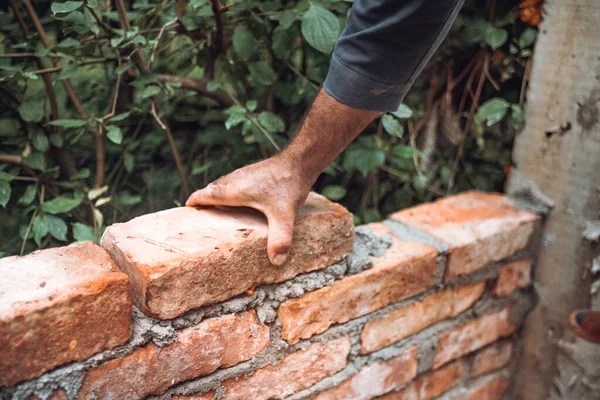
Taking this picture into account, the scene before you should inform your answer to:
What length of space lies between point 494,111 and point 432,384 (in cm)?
80

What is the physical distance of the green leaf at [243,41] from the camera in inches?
53.9

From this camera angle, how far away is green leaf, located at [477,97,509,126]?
1480mm

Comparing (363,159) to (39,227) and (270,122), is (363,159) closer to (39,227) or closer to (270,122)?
(270,122)

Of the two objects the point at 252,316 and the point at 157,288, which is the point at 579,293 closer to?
the point at 252,316

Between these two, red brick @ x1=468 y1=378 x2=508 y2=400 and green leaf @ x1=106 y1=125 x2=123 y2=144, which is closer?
green leaf @ x1=106 y1=125 x2=123 y2=144

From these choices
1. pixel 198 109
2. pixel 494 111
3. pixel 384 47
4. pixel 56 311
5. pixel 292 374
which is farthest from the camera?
pixel 198 109

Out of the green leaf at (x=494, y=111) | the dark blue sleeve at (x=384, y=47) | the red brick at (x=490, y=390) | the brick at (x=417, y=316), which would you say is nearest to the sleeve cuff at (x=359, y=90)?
the dark blue sleeve at (x=384, y=47)

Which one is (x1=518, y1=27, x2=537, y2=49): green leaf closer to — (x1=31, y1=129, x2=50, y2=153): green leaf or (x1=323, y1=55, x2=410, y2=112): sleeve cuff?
(x1=323, y1=55, x2=410, y2=112): sleeve cuff

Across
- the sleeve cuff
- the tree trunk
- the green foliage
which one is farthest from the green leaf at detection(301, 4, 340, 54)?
the tree trunk

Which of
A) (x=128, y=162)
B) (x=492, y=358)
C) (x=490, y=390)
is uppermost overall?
(x=128, y=162)

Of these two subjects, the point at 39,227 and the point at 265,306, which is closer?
the point at 265,306

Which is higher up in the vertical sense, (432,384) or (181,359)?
(181,359)

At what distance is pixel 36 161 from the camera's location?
1289mm

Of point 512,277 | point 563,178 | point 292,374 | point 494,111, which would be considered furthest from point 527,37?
point 292,374
